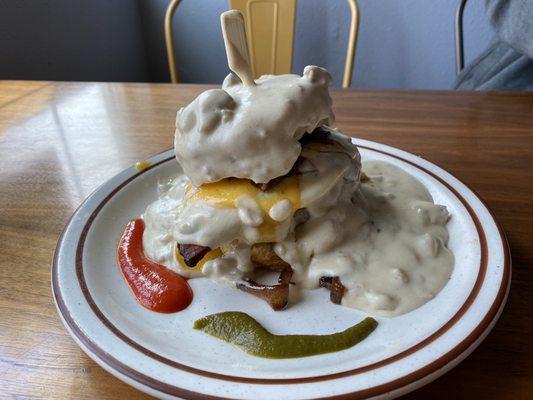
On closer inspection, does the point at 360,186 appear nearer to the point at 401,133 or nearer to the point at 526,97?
the point at 401,133

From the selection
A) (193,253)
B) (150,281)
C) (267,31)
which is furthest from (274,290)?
(267,31)

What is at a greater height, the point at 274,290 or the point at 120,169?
the point at 274,290

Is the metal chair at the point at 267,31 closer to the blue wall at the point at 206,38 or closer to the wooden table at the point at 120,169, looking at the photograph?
the wooden table at the point at 120,169

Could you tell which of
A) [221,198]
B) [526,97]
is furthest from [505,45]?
[221,198]

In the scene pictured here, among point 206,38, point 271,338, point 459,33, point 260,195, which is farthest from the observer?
point 206,38

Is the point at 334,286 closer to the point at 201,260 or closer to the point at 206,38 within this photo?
the point at 201,260

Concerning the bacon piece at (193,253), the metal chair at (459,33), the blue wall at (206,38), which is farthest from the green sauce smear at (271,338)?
the blue wall at (206,38)

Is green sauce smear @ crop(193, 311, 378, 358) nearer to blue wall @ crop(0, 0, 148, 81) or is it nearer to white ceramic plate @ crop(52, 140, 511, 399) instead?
white ceramic plate @ crop(52, 140, 511, 399)
